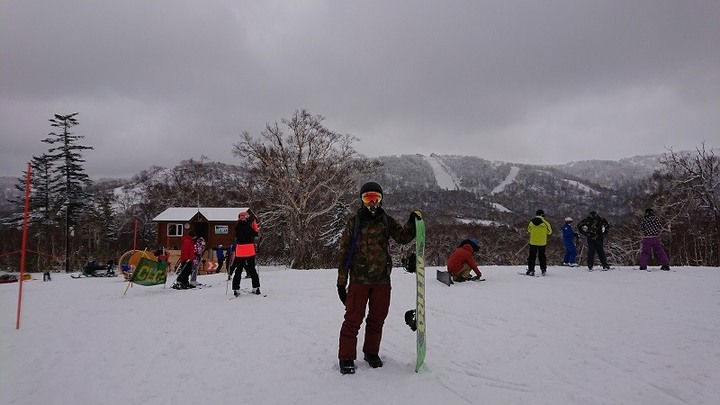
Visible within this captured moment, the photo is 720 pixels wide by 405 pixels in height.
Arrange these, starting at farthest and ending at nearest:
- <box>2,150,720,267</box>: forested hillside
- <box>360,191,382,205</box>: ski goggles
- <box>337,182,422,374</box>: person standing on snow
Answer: <box>2,150,720,267</box>: forested hillside → <box>360,191,382,205</box>: ski goggles → <box>337,182,422,374</box>: person standing on snow

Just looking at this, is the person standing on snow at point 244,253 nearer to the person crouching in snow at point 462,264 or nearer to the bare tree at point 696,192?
the person crouching in snow at point 462,264

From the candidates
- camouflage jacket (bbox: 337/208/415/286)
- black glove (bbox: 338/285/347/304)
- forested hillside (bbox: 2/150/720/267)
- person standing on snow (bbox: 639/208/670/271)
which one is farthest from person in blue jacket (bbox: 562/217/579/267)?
forested hillside (bbox: 2/150/720/267)

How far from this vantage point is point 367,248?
426cm

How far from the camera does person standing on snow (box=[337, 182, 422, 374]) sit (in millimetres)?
4117

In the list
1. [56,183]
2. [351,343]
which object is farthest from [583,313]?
[56,183]

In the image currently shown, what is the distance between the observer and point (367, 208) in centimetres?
438

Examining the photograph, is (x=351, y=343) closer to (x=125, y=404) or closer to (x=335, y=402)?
(x=335, y=402)

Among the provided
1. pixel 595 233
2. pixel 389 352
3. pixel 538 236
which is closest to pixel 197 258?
pixel 389 352

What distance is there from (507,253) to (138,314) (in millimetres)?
68954

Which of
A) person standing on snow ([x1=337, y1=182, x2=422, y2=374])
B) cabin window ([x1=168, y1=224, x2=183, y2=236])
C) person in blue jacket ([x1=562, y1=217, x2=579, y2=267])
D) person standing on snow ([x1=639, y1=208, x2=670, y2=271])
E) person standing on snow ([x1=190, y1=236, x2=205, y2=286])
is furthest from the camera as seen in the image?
cabin window ([x1=168, y1=224, x2=183, y2=236])

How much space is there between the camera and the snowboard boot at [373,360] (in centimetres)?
417

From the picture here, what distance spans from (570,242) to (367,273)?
12.3 meters

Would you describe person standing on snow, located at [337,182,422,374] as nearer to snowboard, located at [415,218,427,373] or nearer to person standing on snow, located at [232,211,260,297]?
snowboard, located at [415,218,427,373]

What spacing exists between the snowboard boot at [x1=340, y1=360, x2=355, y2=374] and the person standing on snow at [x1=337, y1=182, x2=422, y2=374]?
1cm
